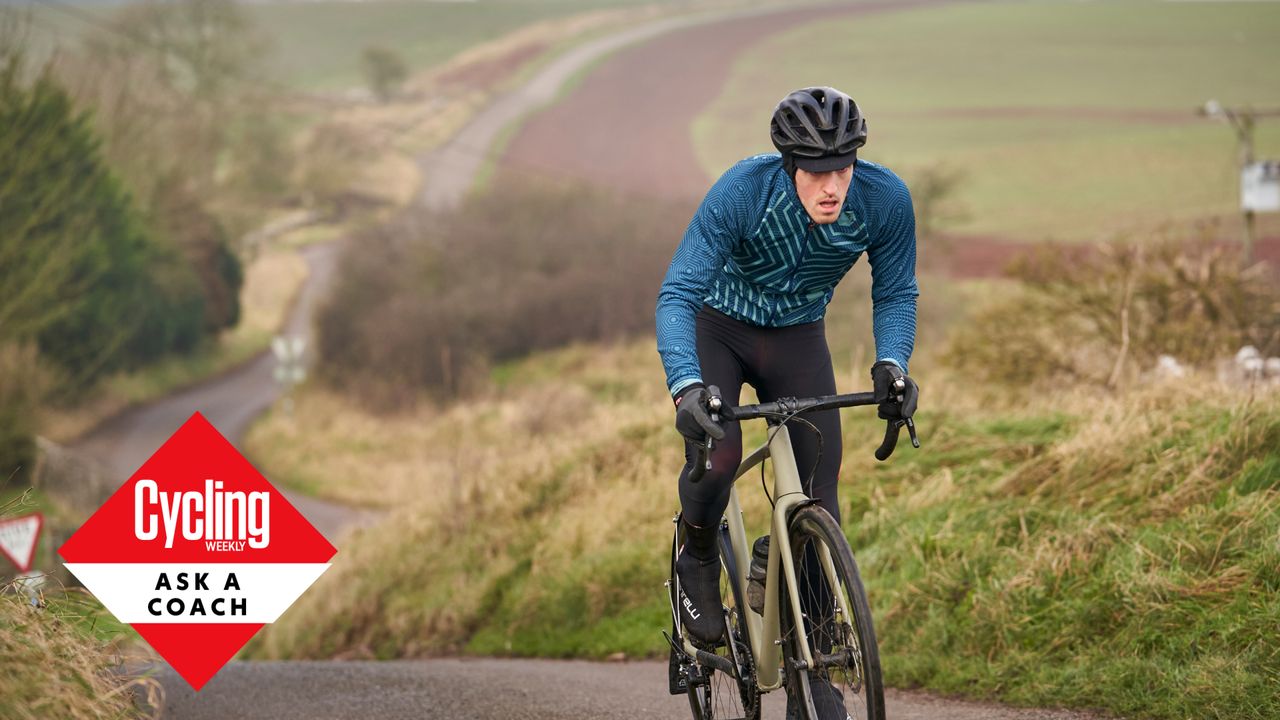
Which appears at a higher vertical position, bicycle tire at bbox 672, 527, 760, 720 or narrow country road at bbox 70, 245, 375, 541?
narrow country road at bbox 70, 245, 375, 541

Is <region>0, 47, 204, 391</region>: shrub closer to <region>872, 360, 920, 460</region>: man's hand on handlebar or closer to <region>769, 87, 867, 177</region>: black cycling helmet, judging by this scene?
<region>769, 87, 867, 177</region>: black cycling helmet

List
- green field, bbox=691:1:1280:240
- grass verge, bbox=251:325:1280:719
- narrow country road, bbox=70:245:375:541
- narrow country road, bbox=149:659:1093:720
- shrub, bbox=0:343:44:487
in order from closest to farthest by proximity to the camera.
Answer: grass verge, bbox=251:325:1280:719 < narrow country road, bbox=149:659:1093:720 < shrub, bbox=0:343:44:487 < narrow country road, bbox=70:245:375:541 < green field, bbox=691:1:1280:240

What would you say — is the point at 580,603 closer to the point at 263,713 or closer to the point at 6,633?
the point at 263,713

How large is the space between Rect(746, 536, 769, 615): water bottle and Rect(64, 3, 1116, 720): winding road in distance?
70.4 inches

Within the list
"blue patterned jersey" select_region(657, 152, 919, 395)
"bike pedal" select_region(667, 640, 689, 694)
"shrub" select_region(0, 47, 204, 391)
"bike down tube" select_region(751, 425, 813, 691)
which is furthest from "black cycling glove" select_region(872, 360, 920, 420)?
"shrub" select_region(0, 47, 204, 391)

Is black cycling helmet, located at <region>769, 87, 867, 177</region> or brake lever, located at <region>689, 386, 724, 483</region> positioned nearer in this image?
brake lever, located at <region>689, 386, 724, 483</region>

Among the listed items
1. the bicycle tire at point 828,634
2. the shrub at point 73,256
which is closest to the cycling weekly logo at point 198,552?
the bicycle tire at point 828,634

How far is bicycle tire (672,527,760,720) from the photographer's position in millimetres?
4805

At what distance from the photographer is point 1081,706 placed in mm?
5809

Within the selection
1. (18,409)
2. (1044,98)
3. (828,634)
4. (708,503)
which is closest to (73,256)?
(18,409)

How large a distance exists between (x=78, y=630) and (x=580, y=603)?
5.61 meters

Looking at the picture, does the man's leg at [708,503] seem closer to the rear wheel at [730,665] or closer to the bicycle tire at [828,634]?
the rear wheel at [730,665]

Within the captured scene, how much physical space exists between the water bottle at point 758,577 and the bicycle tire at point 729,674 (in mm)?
255

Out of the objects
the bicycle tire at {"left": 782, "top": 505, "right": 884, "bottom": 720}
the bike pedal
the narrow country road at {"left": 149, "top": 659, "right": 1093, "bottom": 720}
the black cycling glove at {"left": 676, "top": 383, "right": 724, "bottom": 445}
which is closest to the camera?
the bicycle tire at {"left": 782, "top": 505, "right": 884, "bottom": 720}
